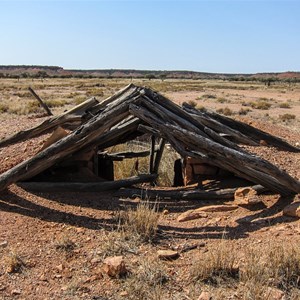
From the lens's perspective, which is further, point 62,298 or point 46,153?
point 46,153

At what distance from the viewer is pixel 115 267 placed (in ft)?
11.9

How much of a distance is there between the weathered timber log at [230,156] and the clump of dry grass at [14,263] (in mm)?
2621

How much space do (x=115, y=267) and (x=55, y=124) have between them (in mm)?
4114

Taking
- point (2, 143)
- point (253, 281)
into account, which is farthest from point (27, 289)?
point (2, 143)

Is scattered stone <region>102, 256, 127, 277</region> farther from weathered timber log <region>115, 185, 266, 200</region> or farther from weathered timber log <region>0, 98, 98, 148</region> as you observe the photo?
weathered timber log <region>0, 98, 98, 148</region>

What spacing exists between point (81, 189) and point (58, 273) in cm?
224

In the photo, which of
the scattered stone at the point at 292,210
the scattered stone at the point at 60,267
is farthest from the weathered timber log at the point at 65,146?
the scattered stone at the point at 292,210

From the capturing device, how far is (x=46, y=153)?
547cm

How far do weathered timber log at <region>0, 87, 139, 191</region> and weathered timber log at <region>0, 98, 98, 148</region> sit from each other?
1234mm

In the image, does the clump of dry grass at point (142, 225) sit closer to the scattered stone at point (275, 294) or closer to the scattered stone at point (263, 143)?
the scattered stone at point (275, 294)

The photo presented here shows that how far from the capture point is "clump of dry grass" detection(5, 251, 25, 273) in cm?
372

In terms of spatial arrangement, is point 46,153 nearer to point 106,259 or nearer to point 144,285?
point 106,259

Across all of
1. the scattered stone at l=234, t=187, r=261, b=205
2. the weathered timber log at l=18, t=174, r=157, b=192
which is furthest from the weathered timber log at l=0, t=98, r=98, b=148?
the scattered stone at l=234, t=187, r=261, b=205

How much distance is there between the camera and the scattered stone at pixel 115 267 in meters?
3.62
